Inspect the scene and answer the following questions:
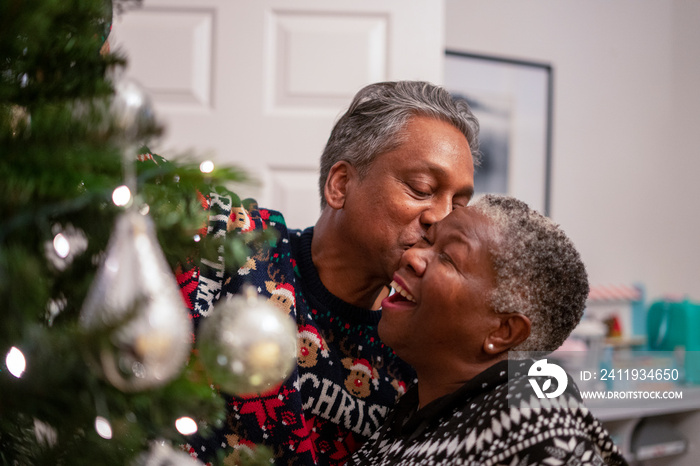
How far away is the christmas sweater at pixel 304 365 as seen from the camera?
1.15 meters

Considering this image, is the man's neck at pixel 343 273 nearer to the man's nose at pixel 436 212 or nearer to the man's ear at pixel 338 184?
the man's ear at pixel 338 184

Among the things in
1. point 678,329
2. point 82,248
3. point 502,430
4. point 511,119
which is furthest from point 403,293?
point 678,329

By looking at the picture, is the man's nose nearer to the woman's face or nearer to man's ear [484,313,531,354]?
the woman's face

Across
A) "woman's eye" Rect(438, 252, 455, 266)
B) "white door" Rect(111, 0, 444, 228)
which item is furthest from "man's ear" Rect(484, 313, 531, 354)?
"white door" Rect(111, 0, 444, 228)

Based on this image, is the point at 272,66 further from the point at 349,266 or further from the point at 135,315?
the point at 135,315

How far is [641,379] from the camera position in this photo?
2777 millimetres

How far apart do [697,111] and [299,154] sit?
101 inches

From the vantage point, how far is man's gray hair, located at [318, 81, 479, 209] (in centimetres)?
129

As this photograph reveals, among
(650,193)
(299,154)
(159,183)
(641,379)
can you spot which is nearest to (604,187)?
(650,193)

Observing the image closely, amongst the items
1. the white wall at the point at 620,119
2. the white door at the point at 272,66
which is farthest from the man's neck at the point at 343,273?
the white wall at the point at 620,119

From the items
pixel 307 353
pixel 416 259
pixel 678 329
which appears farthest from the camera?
pixel 678 329

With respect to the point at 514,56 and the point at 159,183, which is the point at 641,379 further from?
the point at 159,183

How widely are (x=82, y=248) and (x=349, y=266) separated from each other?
3.05ft

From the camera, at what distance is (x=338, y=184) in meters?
1.36
